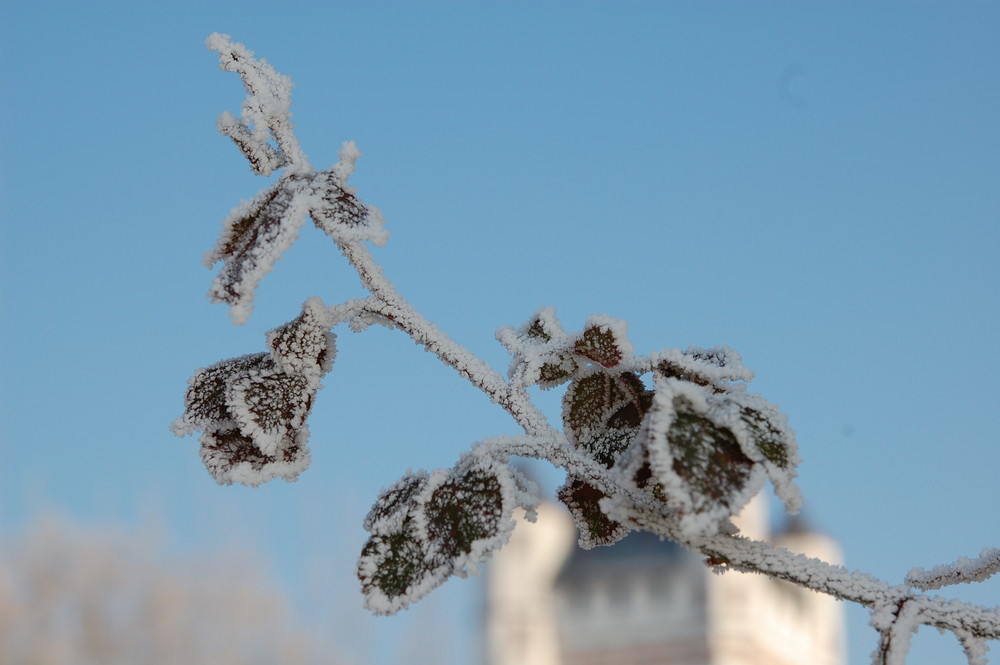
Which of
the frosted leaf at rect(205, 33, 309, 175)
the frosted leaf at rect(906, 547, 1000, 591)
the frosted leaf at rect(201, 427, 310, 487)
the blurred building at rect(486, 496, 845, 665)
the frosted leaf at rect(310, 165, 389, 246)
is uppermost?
the blurred building at rect(486, 496, 845, 665)

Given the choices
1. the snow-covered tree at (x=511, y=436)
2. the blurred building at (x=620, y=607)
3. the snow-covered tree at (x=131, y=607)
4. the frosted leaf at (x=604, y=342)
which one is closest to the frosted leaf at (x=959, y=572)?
the snow-covered tree at (x=511, y=436)

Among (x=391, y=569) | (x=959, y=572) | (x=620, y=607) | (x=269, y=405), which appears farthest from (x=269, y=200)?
(x=620, y=607)

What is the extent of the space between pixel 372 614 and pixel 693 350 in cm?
32

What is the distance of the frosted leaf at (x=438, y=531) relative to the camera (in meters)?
0.71

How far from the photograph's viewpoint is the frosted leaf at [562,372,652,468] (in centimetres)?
85

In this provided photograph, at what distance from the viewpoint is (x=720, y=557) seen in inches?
27.0

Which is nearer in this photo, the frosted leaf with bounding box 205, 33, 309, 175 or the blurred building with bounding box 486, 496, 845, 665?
the frosted leaf with bounding box 205, 33, 309, 175

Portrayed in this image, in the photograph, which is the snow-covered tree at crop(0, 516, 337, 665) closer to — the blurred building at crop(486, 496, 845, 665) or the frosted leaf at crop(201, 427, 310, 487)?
the blurred building at crop(486, 496, 845, 665)

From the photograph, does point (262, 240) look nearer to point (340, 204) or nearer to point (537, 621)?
point (340, 204)

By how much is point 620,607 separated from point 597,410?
37.4 meters

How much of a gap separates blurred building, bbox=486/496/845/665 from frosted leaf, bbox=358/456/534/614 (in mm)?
35231

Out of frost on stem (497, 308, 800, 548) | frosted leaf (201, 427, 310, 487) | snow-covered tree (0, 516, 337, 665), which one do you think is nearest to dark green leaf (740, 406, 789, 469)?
frost on stem (497, 308, 800, 548)

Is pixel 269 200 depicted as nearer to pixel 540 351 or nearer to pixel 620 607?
pixel 540 351

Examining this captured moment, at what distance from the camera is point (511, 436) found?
0.74 meters
